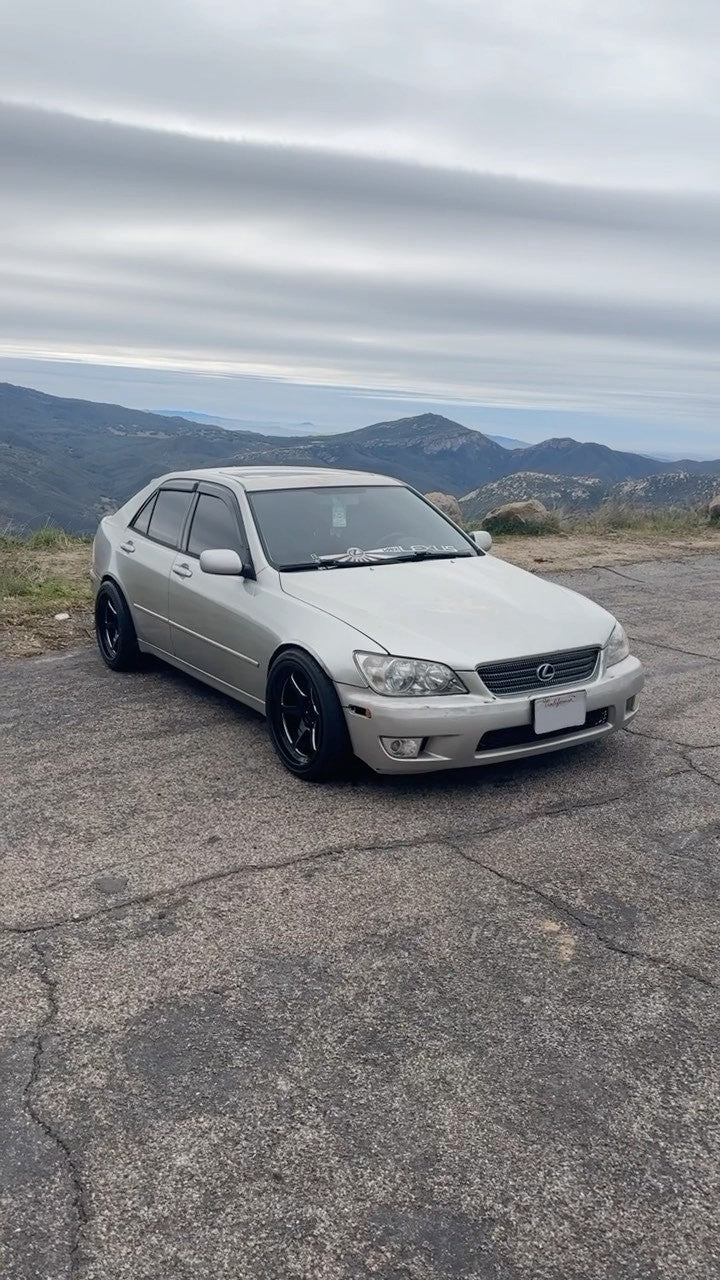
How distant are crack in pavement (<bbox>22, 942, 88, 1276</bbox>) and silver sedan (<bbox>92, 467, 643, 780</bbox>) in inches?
75.5

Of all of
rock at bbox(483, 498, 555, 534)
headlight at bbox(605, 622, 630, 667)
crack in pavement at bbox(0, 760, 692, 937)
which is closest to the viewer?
crack in pavement at bbox(0, 760, 692, 937)

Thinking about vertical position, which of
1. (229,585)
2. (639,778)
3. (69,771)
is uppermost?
(229,585)

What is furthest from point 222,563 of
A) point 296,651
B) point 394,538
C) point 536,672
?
point 536,672

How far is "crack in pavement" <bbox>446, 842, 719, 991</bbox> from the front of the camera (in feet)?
11.3

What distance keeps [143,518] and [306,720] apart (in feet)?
9.23

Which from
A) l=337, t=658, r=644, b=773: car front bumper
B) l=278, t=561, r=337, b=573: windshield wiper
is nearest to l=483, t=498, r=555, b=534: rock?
l=278, t=561, r=337, b=573: windshield wiper

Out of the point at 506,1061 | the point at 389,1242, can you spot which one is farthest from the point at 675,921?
the point at 389,1242

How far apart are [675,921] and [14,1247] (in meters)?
2.46

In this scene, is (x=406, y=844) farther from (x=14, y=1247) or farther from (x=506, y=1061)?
(x=14, y=1247)

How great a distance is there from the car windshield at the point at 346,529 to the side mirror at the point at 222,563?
0.79ft

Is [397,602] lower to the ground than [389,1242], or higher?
higher

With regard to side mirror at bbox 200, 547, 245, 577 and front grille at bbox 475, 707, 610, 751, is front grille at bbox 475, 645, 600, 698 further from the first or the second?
side mirror at bbox 200, 547, 245, 577

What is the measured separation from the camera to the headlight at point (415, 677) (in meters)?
4.84

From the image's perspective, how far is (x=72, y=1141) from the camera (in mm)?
2648
